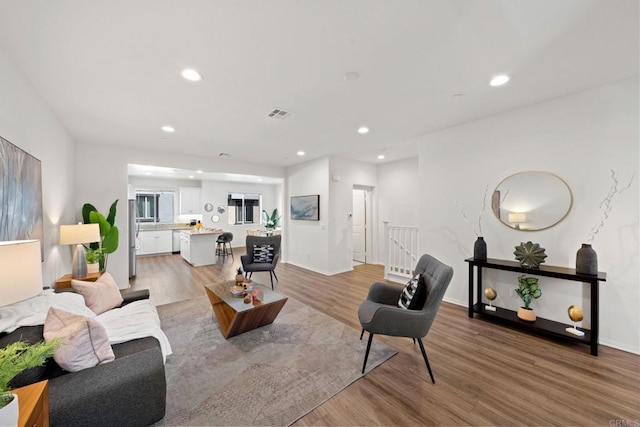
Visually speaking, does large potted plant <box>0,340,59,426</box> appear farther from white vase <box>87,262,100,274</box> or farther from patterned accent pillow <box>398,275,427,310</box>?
white vase <box>87,262,100,274</box>

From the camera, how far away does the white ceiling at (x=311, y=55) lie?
5.06ft

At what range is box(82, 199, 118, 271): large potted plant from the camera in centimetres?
368

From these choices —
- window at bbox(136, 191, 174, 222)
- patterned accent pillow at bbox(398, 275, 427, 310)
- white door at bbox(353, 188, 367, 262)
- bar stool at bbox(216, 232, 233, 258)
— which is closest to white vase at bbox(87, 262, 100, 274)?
bar stool at bbox(216, 232, 233, 258)

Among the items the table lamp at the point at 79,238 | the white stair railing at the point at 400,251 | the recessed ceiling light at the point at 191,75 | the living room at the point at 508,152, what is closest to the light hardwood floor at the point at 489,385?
the living room at the point at 508,152

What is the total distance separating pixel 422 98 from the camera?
107 inches

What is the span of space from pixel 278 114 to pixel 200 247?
4541 mm

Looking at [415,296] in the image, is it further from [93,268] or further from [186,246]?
[186,246]

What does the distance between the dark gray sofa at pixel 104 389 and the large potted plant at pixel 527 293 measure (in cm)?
361

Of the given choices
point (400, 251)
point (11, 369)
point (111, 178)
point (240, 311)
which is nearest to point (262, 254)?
point (240, 311)

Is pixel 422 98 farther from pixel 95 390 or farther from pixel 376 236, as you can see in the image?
pixel 376 236

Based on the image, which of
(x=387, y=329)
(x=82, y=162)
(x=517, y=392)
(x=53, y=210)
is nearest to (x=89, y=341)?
(x=387, y=329)

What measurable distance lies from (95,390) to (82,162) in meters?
4.48

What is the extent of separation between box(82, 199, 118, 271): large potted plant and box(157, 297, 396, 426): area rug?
1568 mm

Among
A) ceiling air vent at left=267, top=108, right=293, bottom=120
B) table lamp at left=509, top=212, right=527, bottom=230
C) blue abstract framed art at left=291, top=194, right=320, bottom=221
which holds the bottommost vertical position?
table lamp at left=509, top=212, right=527, bottom=230
